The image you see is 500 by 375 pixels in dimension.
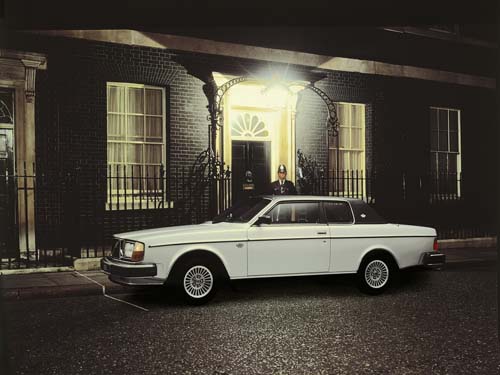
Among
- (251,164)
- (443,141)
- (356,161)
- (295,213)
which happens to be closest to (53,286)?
(295,213)

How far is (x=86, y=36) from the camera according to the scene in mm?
11828

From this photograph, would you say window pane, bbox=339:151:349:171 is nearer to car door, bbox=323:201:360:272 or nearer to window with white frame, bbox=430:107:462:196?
window with white frame, bbox=430:107:462:196

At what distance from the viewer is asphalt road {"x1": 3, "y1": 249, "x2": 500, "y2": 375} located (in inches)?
196

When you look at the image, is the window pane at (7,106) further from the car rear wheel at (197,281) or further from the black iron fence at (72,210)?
the car rear wheel at (197,281)

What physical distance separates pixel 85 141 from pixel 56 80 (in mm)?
1310

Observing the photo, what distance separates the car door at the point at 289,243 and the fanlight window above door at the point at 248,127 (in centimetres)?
582

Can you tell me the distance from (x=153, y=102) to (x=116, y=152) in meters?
1.37

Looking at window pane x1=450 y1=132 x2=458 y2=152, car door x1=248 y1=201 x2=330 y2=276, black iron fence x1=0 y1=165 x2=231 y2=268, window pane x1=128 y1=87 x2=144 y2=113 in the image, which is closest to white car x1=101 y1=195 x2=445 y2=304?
car door x1=248 y1=201 x2=330 y2=276

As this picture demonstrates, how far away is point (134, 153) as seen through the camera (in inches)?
497

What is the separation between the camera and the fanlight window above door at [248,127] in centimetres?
1381

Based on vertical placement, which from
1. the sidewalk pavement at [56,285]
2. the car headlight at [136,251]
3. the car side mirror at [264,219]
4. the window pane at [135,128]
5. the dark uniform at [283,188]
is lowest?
the sidewalk pavement at [56,285]

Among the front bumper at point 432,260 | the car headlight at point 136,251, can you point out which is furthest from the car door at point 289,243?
the front bumper at point 432,260

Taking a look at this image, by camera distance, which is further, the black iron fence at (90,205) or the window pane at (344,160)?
the window pane at (344,160)

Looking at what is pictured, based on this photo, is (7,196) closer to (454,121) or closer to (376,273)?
(376,273)
